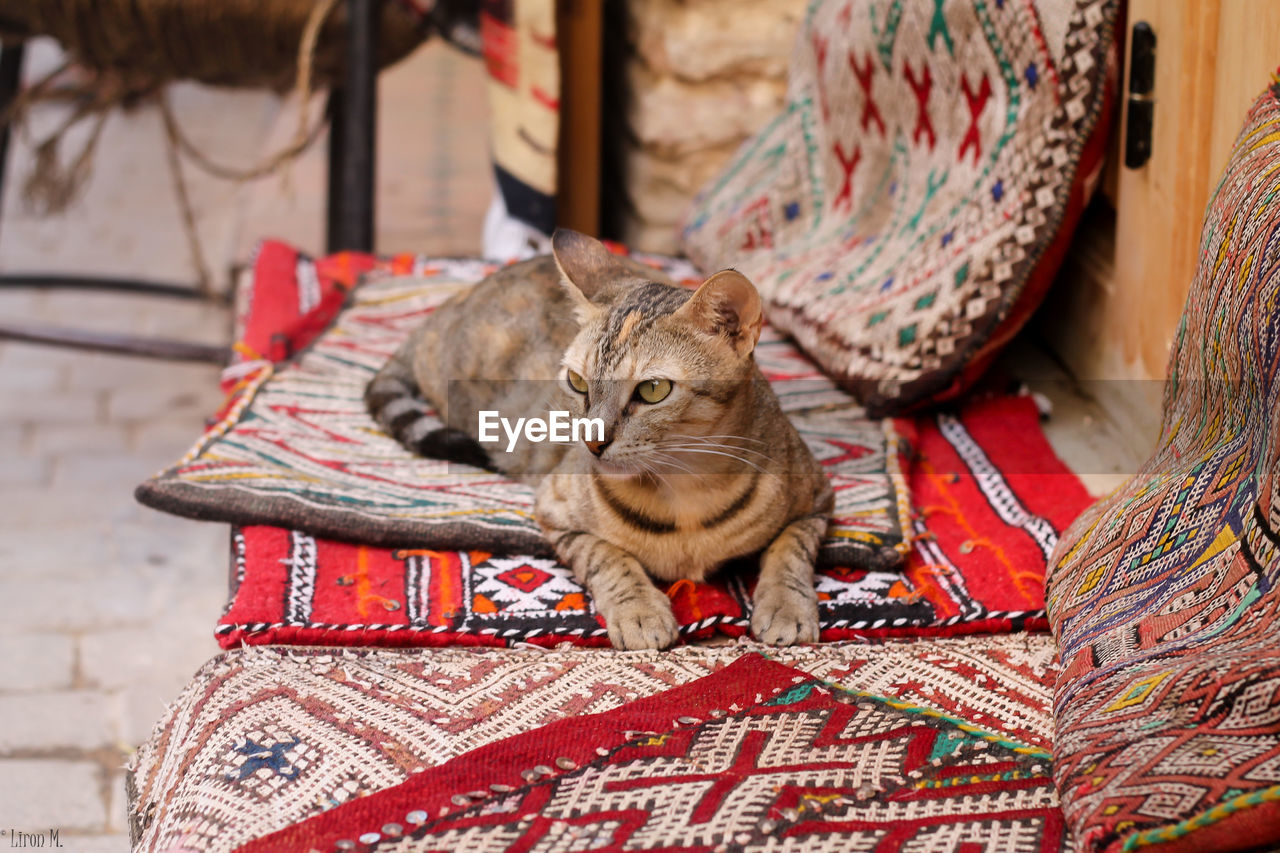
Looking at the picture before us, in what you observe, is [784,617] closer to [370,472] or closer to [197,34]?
[370,472]

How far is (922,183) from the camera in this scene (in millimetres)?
2703

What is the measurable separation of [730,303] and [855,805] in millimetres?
678

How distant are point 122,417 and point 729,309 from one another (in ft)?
8.38

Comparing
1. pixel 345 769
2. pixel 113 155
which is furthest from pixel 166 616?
pixel 113 155

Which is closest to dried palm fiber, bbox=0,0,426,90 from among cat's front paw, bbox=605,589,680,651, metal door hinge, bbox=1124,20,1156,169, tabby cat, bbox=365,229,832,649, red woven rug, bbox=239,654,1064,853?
tabby cat, bbox=365,229,832,649

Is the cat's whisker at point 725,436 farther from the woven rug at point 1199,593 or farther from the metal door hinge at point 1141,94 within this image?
the metal door hinge at point 1141,94

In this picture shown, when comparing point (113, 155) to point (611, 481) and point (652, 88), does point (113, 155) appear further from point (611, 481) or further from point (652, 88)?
point (611, 481)

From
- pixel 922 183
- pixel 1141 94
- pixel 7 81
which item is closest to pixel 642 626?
pixel 1141 94

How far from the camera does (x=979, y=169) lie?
246cm

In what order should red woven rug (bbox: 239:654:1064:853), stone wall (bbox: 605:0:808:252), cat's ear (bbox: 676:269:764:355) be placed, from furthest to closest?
stone wall (bbox: 605:0:808:252) < cat's ear (bbox: 676:269:764:355) < red woven rug (bbox: 239:654:1064:853)

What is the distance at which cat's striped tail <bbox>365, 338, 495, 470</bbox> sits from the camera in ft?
7.47

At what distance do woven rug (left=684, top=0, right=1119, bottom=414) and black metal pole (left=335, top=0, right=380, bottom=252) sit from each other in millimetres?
982

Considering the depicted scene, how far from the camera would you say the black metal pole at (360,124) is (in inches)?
130

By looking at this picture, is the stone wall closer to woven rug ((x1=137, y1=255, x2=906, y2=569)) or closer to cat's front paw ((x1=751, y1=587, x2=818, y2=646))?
woven rug ((x1=137, y1=255, x2=906, y2=569))
